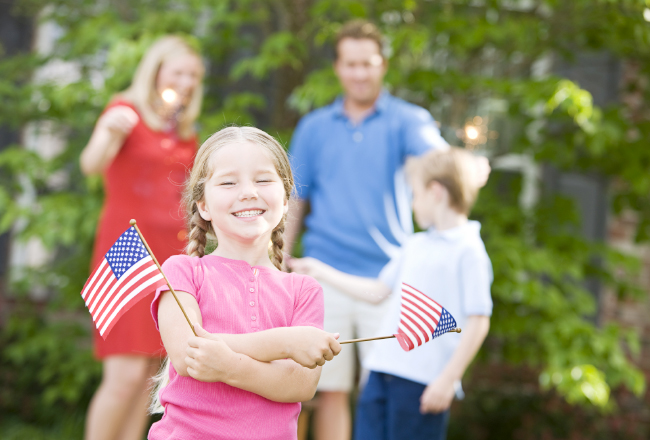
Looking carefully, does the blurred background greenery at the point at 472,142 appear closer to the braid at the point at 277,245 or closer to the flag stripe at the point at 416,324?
the braid at the point at 277,245

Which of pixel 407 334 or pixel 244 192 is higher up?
pixel 244 192

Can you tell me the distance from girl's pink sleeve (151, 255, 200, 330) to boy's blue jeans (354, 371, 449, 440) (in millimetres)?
1154

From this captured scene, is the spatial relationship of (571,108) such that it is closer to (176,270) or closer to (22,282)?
(176,270)

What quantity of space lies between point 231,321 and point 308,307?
0.55 ft

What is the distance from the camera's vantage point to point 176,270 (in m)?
1.38

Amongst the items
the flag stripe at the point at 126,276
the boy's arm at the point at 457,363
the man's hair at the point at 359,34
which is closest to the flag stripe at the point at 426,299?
the flag stripe at the point at 126,276

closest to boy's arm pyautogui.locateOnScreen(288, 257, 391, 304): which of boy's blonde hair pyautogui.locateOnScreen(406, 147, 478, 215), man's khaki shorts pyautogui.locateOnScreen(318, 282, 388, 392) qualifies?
man's khaki shorts pyautogui.locateOnScreen(318, 282, 388, 392)

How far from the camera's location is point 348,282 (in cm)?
255

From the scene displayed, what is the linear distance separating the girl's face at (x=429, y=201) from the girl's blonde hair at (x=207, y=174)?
87cm

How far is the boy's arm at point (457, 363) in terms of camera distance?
2160 millimetres

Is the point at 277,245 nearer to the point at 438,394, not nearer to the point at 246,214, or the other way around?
the point at 246,214

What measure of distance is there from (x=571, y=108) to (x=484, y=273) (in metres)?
1.45

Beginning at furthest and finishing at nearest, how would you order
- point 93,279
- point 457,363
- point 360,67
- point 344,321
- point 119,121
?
point 360,67
point 344,321
point 119,121
point 457,363
point 93,279


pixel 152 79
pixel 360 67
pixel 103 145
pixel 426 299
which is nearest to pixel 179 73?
pixel 152 79
